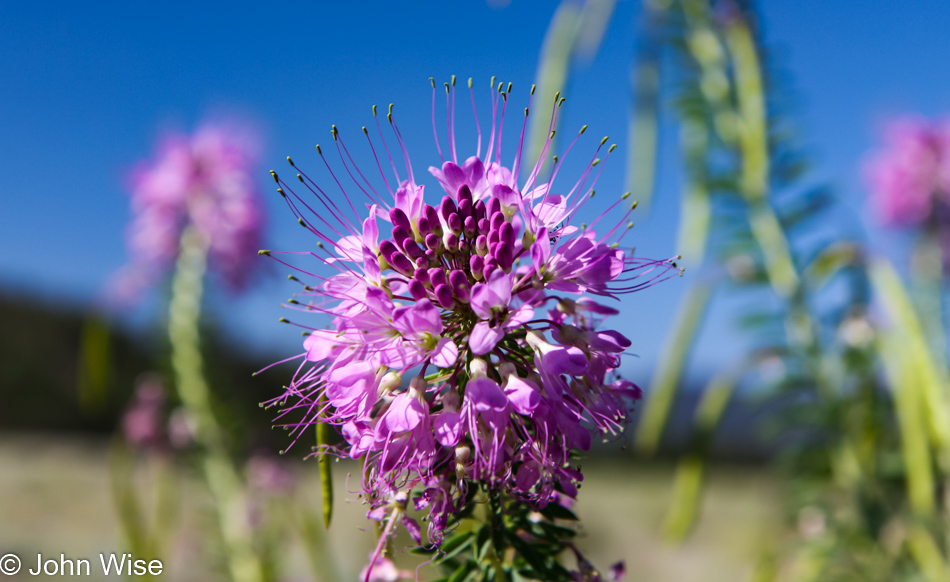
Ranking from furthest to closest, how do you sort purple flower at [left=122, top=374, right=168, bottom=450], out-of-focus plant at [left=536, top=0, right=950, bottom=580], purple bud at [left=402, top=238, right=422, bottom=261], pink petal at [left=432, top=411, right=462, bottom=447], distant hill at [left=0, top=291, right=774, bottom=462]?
distant hill at [left=0, top=291, right=774, bottom=462], purple flower at [left=122, top=374, right=168, bottom=450], out-of-focus plant at [left=536, top=0, right=950, bottom=580], purple bud at [left=402, top=238, right=422, bottom=261], pink petal at [left=432, top=411, right=462, bottom=447]

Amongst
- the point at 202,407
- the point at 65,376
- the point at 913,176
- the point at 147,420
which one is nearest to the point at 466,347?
the point at 202,407

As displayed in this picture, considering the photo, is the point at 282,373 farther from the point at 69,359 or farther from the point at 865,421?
the point at 865,421

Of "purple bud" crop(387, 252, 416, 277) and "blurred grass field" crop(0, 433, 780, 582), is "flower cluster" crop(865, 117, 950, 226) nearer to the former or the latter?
"blurred grass field" crop(0, 433, 780, 582)

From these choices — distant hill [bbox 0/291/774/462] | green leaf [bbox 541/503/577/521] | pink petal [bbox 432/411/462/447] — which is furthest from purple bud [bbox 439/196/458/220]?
distant hill [bbox 0/291/774/462]

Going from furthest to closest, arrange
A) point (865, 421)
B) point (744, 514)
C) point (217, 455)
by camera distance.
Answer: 1. point (744, 514)
2. point (217, 455)
3. point (865, 421)

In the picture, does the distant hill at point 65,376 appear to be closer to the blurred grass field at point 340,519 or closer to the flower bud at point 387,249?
the blurred grass field at point 340,519

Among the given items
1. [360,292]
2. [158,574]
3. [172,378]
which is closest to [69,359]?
[172,378]
